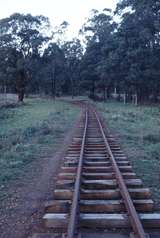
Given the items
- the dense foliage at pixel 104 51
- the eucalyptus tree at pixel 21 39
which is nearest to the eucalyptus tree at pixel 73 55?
the dense foliage at pixel 104 51

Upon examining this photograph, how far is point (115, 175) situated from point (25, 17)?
190 feet

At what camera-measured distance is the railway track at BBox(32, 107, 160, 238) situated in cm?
602

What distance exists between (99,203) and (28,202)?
1595 mm

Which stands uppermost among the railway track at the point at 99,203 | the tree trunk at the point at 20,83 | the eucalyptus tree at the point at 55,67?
the eucalyptus tree at the point at 55,67

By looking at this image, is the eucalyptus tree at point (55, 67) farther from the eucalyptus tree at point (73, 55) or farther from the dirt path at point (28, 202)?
the dirt path at point (28, 202)

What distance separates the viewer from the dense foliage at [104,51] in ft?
164

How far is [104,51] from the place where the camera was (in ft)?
195

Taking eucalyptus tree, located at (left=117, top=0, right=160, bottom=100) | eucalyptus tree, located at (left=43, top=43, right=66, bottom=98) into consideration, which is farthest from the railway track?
eucalyptus tree, located at (left=43, top=43, right=66, bottom=98)

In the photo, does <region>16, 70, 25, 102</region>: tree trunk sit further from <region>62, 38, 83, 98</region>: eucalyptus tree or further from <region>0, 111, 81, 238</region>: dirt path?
<region>0, 111, 81, 238</region>: dirt path

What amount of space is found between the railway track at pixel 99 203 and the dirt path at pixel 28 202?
0.28m

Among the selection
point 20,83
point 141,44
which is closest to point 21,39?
point 20,83

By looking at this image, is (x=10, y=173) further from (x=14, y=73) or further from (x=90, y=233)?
(x=14, y=73)

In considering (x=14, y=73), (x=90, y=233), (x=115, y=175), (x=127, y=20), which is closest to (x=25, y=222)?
(x=90, y=233)

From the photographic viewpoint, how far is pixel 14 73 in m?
61.1
